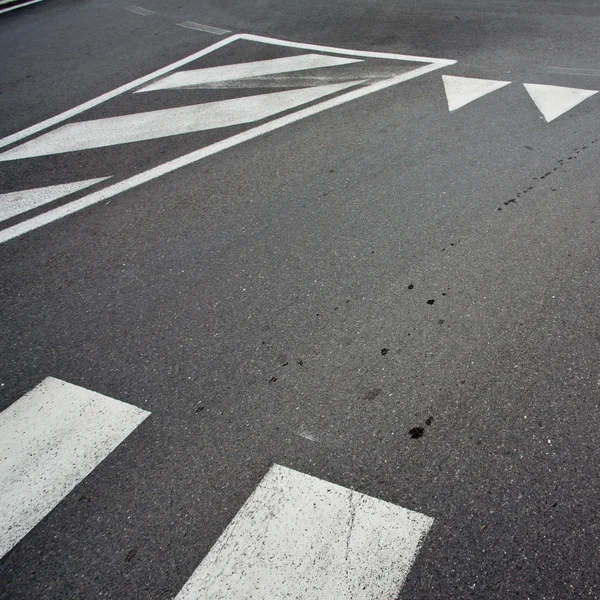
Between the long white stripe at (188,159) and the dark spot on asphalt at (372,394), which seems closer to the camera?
the dark spot on asphalt at (372,394)

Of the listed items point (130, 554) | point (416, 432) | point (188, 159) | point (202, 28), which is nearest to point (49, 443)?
point (130, 554)

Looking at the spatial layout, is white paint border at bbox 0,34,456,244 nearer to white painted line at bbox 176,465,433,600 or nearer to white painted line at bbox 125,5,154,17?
white painted line at bbox 125,5,154,17

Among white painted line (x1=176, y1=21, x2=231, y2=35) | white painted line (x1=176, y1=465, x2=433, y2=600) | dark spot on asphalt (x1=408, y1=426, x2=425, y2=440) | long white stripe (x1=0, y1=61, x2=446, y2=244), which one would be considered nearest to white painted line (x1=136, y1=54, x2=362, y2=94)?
long white stripe (x1=0, y1=61, x2=446, y2=244)

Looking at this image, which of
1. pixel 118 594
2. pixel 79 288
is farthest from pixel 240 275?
pixel 118 594

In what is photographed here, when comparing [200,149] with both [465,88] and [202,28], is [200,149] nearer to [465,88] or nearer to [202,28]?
[465,88]

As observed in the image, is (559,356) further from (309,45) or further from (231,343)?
(309,45)

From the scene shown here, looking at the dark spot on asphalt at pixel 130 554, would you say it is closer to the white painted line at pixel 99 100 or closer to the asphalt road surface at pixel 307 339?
the asphalt road surface at pixel 307 339

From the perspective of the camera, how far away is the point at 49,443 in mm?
3223

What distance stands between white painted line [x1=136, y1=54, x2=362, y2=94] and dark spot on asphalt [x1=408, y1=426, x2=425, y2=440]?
20.8 ft

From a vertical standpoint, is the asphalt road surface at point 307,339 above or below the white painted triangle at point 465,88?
below

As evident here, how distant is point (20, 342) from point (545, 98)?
5962mm

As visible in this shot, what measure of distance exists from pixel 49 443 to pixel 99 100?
5.72 meters

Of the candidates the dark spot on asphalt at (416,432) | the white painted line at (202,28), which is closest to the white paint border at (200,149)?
the white painted line at (202,28)

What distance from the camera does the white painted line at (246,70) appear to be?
820 cm
